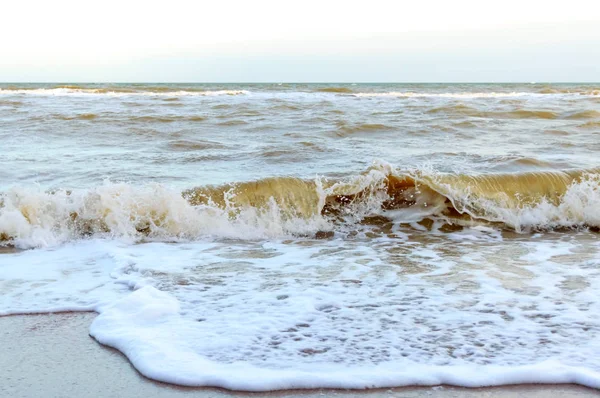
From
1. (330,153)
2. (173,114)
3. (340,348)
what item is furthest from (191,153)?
(340,348)

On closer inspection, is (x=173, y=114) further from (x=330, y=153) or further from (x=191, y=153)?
(x=330, y=153)

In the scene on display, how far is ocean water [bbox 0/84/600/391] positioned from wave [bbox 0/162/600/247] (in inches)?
0.7

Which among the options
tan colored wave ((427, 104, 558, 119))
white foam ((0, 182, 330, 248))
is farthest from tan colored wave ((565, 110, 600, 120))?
white foam ((0, 182, 330, 248))

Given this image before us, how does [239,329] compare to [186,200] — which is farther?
[186,200]

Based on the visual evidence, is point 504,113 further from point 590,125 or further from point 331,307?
point 331,307

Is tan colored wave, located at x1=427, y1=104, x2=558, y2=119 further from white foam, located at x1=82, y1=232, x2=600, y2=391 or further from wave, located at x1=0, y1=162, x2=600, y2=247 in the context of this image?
white foam, located at x1=82, y1=232, x2=600, y2=391

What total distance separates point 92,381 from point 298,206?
3.74 metres

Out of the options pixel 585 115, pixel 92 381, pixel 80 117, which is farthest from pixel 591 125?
pixel 92 381

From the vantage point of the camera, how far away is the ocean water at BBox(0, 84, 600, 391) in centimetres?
272

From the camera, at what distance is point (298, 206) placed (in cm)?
607

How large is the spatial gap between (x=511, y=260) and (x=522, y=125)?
8.38 meters

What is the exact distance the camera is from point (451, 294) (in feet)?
11.8

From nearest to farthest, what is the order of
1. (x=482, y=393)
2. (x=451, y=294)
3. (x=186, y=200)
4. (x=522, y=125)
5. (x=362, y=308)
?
(x=482, y=393)
(x=362, y=308)
(x=451, y=294)
(x=186, y=200)
(x=522, y=125)

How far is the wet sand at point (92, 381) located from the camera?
2.38 meters
